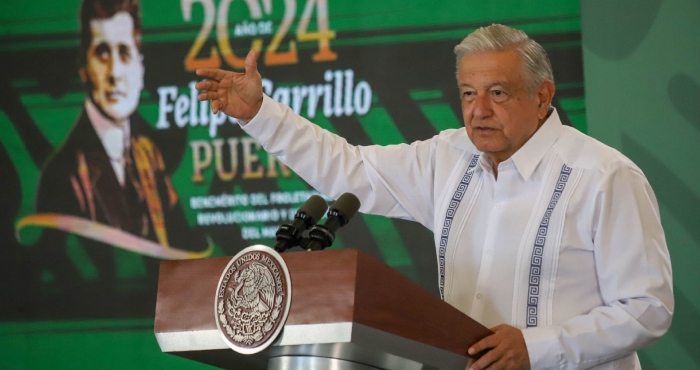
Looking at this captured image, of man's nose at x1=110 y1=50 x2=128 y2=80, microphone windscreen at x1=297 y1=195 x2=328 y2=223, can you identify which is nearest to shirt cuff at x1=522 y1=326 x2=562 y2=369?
microphone windscreen at x1=297 y1=195 x2=328 y2=223

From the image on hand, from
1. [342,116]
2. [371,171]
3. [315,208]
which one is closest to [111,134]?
Result: [342,116]

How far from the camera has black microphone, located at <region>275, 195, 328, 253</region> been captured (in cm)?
192

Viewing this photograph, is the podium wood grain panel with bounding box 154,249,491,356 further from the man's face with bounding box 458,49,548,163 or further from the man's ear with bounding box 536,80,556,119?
the man's ear with bounding box 536,80,556,119

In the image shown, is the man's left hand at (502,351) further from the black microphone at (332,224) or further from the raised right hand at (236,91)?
the raised right hand at (236,91)

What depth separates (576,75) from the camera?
4156 millimetres

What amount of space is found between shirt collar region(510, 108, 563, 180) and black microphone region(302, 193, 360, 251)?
61 centimetres

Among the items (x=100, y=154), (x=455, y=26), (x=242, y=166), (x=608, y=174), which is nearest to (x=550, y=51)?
(x=455, y=26)

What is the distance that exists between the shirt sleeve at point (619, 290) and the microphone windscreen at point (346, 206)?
522 mm

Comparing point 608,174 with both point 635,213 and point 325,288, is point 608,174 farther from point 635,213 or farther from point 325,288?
point 325,288

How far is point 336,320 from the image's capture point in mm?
1668

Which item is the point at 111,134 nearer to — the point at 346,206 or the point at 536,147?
the point at 536,147

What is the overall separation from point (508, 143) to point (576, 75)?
6.04ft

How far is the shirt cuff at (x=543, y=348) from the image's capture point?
213 cm

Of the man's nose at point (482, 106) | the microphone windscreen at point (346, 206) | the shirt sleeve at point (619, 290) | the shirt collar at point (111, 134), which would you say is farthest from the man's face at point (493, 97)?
the shirt collar at point (111, 134)
